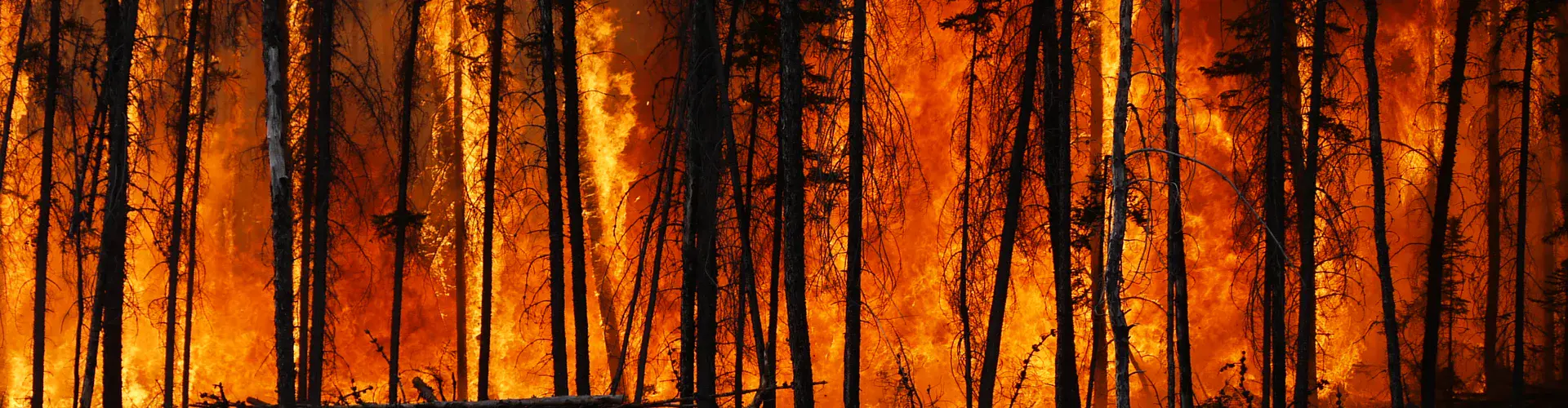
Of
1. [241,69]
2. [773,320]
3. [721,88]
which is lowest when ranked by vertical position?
[773,320]

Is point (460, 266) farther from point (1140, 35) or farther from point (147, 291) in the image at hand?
point (1140, 35)

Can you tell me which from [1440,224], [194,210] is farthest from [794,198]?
[194,210]

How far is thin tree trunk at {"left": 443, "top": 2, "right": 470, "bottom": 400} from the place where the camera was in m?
15.3

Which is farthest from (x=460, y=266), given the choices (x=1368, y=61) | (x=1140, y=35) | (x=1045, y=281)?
(x=1368, y=61)

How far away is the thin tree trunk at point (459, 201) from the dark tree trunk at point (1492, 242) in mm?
14719

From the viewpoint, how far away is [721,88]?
7.16m

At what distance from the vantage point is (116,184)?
898 centimetres

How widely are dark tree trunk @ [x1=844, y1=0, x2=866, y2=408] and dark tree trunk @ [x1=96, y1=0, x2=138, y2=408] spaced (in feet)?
20.5

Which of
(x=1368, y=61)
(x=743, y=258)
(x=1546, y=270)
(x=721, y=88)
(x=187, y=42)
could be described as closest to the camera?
(x=721, y=88)

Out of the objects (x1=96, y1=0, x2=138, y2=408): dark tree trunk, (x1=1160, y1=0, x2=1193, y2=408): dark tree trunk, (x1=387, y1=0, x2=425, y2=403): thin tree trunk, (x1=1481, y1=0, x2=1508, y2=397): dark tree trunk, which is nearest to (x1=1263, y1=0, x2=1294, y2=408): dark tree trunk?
(x1=1160, y1=0, x2=1193, y2=408): dark tree trunk

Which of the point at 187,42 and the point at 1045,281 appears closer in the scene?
the point at 187,42

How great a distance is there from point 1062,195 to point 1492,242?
31.5 ft

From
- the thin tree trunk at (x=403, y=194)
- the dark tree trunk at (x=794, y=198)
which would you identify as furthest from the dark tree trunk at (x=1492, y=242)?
the thin tree trunk at (x=403, y=194)

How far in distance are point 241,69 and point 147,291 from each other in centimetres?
367
